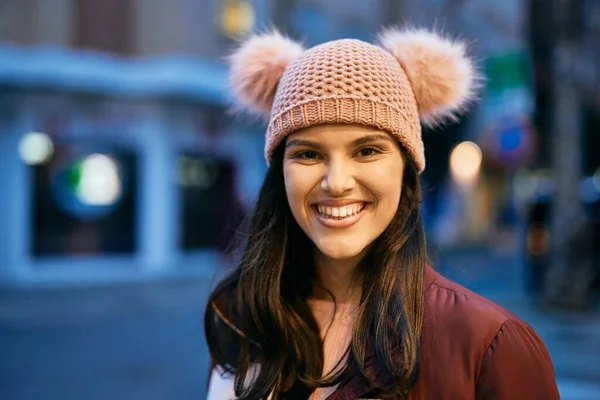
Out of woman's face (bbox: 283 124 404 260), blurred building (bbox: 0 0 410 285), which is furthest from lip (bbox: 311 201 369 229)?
blurred building (bbox: 0 0 410 285)

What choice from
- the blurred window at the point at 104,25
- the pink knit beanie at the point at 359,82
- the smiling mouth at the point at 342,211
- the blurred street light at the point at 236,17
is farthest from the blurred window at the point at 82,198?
the smiling mouth at the point at 342,211

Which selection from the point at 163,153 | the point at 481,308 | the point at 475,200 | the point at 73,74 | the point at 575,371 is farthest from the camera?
the point at 475,200

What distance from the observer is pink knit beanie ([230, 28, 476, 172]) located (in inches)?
57.7

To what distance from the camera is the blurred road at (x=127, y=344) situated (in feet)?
17.6

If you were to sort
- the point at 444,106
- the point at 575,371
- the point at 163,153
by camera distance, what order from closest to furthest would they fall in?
the point at 444,106 → the point at 575,371 → the point at 163,153

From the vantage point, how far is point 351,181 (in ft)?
4.78

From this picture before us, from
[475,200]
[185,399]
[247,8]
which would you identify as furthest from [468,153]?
[475,200]

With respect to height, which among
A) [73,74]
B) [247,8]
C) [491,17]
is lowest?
[73,74]

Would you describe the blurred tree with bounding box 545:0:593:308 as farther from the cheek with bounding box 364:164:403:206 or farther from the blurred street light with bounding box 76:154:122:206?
the blurred street light with bounding box 76:154:122:206

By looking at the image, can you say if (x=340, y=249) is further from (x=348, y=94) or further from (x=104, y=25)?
(x=104, y=25)

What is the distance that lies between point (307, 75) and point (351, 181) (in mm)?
306

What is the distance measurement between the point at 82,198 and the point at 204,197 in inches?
116

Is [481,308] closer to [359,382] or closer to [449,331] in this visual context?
[449,331]

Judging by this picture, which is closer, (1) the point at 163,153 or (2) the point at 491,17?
(1) the point at 163,153
